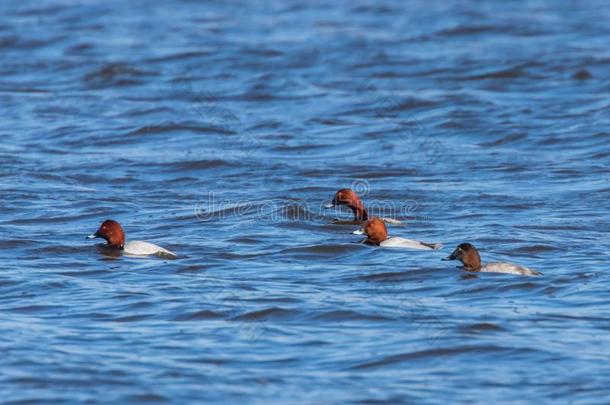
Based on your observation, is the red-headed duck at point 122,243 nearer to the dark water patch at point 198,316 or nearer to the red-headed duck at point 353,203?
the dark water patch at point 198,316

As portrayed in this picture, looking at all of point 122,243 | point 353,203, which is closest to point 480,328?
point 122,243

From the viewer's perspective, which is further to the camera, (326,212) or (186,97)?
(186,97)

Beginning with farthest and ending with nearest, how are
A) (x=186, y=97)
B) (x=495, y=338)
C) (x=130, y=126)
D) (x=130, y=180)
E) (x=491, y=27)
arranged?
(x=491, y=27), (x=186, y=97), (x=130, y=126), (x=130, y=180), (x=495, y=338)

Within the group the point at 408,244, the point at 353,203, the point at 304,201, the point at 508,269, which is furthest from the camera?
the point at 304,201

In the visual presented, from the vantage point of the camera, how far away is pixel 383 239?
14.1m

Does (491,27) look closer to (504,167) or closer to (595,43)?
(595,43)

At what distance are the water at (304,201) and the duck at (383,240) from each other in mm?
243

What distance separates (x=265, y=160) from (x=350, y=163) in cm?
129

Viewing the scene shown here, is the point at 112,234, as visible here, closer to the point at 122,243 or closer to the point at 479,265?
the point at 122,243

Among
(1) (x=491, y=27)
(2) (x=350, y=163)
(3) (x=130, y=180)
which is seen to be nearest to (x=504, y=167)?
(2) (x=350, y=163)

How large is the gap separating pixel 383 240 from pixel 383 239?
0.01 metres

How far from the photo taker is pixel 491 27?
107 feet

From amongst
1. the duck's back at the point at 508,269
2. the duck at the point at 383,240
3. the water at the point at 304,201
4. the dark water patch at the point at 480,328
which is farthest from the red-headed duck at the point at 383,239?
the dark water patch at the point at 480,328

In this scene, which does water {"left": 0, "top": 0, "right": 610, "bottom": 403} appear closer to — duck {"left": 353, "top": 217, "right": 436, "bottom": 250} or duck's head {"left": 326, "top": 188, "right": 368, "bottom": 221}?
duck {"left": 353, "top": 217, "right": 436, "bottom": 250}
